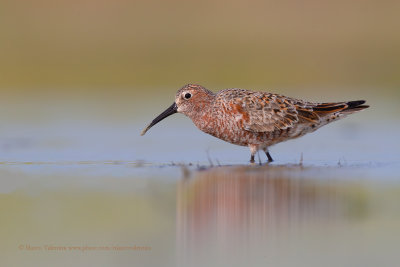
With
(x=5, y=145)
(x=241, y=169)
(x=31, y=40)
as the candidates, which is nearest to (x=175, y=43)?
(x=31, y=40)

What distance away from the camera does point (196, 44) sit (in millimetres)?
25969

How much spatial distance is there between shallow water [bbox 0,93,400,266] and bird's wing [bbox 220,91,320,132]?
62 centimetres

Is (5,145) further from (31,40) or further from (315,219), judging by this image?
(31,40)

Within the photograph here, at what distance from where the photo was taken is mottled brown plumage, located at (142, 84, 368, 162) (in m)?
13.1

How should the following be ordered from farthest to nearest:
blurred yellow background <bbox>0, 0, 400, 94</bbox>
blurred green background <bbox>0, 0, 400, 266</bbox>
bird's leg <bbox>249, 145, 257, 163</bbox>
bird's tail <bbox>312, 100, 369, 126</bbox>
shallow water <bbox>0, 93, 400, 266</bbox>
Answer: blurred yellow background <bbox>0, 0, 400, 94</bbox> → bird's tail <bbox>312, 100, 369, 126</bbox> → bird's leg <bbox>249, 145, 257, 163</bbox> → blurred green background <bbox>0, 0, 400, 266</bbox> → shallow water <bbox>0, 93, 400, 266</bbox>

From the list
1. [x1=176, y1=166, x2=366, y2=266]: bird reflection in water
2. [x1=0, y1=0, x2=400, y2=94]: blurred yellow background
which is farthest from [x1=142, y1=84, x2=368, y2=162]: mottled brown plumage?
[x1=0, y1=0, x2=400, y2=94]: blurred yellow background

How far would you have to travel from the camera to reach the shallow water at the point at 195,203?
317 inches

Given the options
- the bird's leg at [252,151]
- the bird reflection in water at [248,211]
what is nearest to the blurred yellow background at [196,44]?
the bird's leg at [252,151]

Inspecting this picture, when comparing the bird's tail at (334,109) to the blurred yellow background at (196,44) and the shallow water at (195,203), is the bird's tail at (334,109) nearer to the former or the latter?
the shallow water at (195,203)

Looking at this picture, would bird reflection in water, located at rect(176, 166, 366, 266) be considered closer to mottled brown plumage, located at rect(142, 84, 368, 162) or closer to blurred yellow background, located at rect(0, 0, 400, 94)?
mottled brown plumage, located at rect(142, 84, 368, 162)

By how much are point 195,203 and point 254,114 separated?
133 inches

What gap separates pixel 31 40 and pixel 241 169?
606 inches

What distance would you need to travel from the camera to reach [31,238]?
8617 mm

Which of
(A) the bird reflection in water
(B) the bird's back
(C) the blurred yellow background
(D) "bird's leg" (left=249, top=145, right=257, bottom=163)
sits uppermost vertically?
(C) the blurred yellow background
